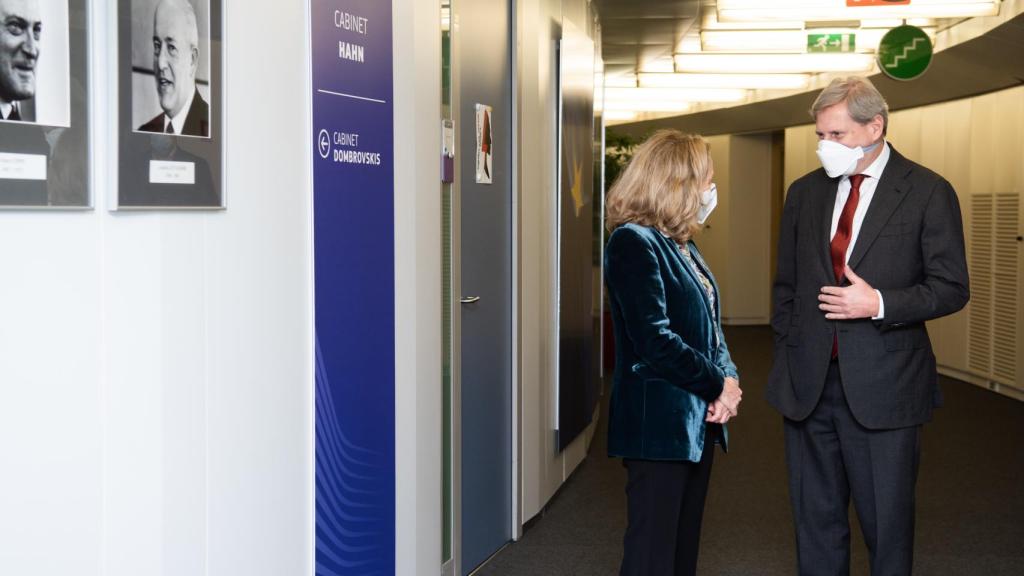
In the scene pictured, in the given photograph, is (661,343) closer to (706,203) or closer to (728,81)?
(706,203)

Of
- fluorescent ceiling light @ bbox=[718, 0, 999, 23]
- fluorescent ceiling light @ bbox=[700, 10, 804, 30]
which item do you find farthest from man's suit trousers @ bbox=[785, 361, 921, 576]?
fluorescent ceiling light @ bbox=[700, 10, 804, 30]

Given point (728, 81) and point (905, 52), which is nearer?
point (905, 52)

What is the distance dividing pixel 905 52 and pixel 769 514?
484cm

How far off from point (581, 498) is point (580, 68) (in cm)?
239

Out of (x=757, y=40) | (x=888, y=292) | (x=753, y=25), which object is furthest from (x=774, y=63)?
(x=888, y=292)

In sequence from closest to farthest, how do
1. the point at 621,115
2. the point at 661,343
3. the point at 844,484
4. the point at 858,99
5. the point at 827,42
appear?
1. the point at 661,343
2. the point at 858,99
3. the point at 844,484
4. the point at 827,42
5. the point at 621,115

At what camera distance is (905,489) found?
130 inches

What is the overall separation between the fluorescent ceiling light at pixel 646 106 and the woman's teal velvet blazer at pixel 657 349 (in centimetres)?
1239

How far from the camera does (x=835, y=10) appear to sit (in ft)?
27.7

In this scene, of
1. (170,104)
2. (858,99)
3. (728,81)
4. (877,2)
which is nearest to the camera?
(170,104)

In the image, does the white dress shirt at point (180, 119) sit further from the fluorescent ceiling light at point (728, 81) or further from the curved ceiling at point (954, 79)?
the fluorescent ceiling light at point (728, 81)

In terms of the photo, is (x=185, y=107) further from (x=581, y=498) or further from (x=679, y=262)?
(x=581, y=498)

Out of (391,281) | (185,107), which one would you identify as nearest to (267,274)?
(185,107)

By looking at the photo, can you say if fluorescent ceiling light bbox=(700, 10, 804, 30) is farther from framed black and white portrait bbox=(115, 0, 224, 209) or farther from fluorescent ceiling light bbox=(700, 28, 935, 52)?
framed black and white portrait bbox=(115, 0, 224, 209)
